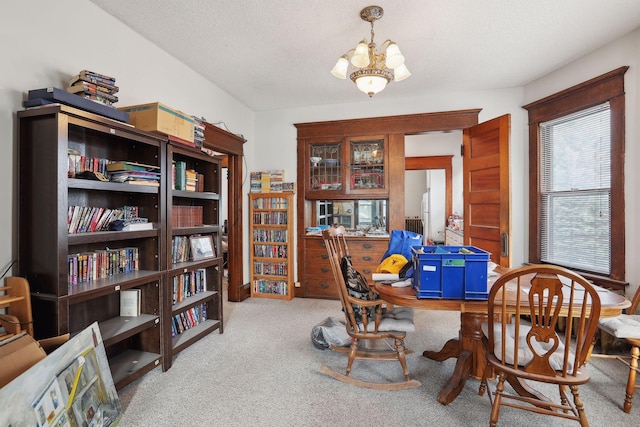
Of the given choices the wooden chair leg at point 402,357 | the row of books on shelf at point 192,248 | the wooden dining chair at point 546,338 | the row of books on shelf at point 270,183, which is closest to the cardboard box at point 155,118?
the row of books on shelf at point 192,248

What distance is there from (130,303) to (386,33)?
2.90 metres

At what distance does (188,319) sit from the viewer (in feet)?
9.19

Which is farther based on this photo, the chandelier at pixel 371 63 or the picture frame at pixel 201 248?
the picture frame at pixel 201 248

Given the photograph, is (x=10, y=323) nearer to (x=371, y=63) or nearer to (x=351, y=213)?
(x=371, y=63)

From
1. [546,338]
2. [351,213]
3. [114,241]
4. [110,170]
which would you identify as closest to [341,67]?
[110,170]

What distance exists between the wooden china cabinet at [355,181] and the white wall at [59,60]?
6.40 ft

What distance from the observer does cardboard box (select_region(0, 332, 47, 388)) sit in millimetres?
1258

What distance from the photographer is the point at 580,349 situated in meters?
1.42


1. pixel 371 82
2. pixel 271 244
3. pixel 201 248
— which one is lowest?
pixel 271 244

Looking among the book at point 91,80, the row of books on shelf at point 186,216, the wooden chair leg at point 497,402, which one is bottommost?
the wooden chair leg at point 497,402

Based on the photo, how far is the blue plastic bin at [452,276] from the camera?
5.63 ft

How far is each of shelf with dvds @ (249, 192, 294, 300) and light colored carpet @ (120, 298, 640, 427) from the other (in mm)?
1411

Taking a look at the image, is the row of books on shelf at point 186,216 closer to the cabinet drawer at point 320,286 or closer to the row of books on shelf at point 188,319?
the row of books on shelf at point 188,319

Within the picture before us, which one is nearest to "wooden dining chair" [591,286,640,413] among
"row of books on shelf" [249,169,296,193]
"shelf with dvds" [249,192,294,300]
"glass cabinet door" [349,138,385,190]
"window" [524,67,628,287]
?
"window" [524,67,628,287]
